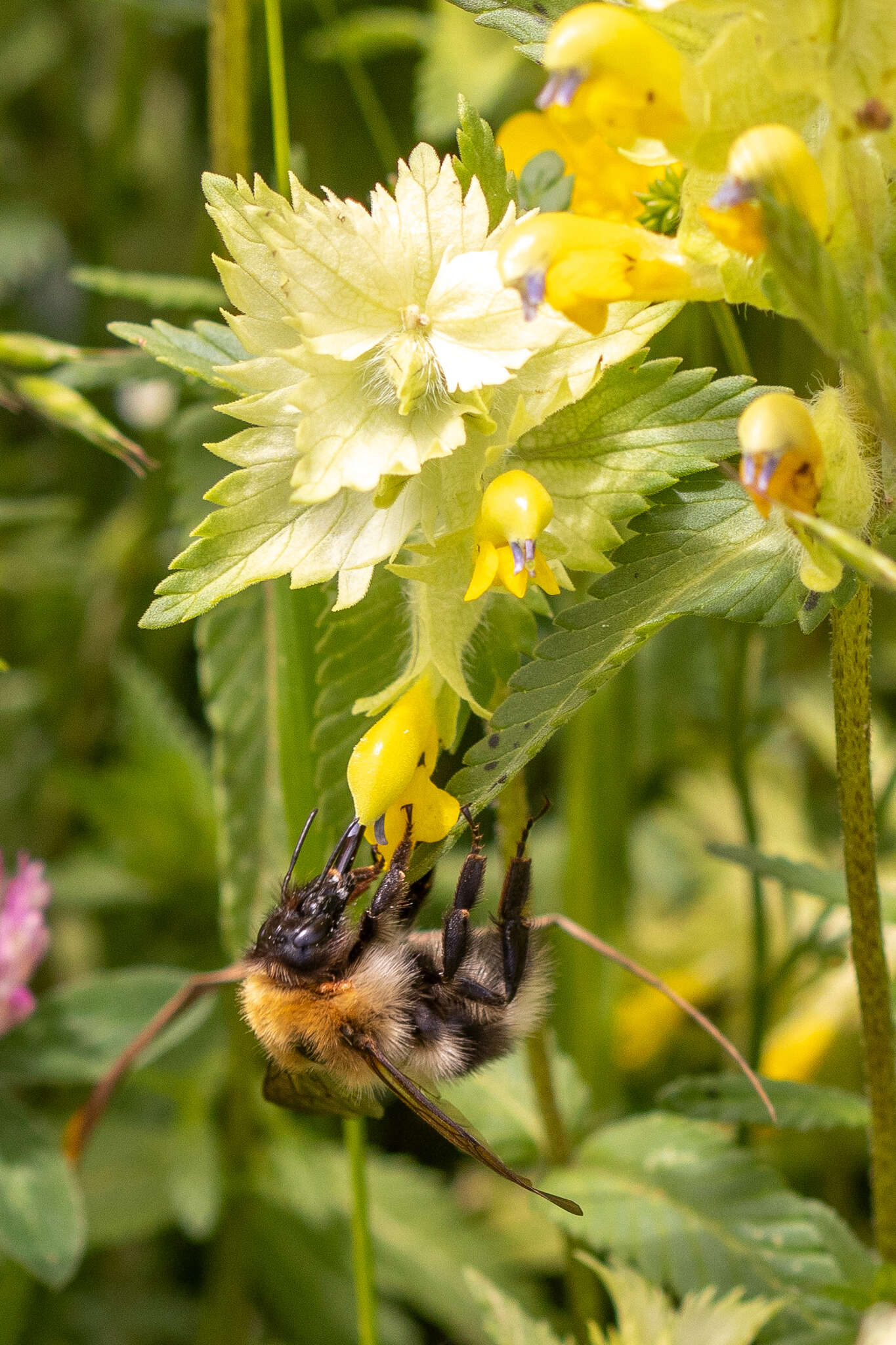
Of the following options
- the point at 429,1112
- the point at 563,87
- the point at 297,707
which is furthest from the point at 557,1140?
the point at 563,87

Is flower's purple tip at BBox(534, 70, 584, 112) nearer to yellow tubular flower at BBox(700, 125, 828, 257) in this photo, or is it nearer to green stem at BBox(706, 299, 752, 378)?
yellow tubular flower at BBox(700, 125, 828, 257)

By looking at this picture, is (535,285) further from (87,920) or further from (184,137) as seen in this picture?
(184,137)

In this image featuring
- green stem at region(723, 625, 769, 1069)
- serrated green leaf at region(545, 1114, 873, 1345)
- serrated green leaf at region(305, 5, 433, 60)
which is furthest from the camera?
serrated green leaf at region(305, 5, 433, 60)

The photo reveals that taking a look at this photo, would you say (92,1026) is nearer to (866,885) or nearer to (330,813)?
(330,813)

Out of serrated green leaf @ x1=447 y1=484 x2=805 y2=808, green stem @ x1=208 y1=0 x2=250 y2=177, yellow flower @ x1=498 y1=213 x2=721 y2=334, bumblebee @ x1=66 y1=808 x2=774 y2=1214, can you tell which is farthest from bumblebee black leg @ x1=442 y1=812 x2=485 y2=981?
green stem @ x1=208 y1=0 x2=250 y2=177

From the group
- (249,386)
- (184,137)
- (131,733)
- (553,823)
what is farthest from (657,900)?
(184,137)

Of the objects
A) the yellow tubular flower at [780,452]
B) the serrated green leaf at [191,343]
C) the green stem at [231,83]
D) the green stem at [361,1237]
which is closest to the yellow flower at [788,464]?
the yellow tubular flower at [780,452]
